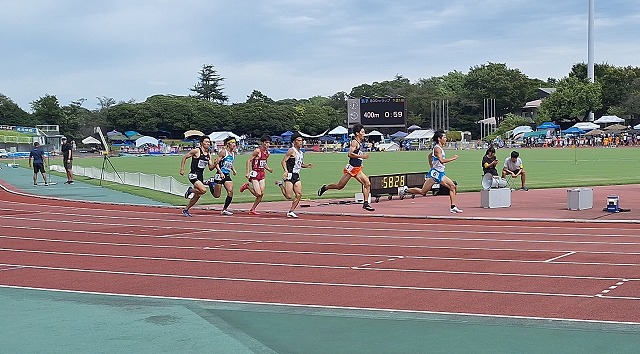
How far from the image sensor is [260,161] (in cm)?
1666

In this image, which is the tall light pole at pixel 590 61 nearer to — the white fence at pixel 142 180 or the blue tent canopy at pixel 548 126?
the blue tent canopy at pixel 548 126

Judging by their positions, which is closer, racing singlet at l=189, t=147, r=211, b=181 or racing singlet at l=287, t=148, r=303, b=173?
racing singlet at l=287, t=148, r=303, b=173

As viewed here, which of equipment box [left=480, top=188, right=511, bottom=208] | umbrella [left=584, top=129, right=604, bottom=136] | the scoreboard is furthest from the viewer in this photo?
umbrella [left=584, top=129, right=604, bottom=136]

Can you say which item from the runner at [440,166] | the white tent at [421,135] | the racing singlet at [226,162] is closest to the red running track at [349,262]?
the racing singlet at [226,162]

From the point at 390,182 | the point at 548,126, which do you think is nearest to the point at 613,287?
the point at 390,182

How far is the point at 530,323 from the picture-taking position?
684 cm

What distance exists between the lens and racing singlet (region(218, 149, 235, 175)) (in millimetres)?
16906

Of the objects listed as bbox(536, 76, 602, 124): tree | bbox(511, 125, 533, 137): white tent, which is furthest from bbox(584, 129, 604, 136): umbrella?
bbox(536, 76, 602, 124): tree

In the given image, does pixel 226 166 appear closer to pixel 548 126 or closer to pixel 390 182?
pixel 390 182

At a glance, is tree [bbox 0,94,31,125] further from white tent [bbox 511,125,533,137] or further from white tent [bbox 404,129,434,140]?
white tent [bbox 511,125,533,137]

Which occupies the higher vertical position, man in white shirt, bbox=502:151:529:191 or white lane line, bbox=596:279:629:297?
man in white shirt, bbox=502:151:529:191

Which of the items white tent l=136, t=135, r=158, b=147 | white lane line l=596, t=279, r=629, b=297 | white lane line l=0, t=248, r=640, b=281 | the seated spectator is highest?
white tent l=136, t=135, r=158, b=147

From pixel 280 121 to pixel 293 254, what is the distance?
95626mm

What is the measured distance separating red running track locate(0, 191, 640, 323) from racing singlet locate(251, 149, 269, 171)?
116 cm
